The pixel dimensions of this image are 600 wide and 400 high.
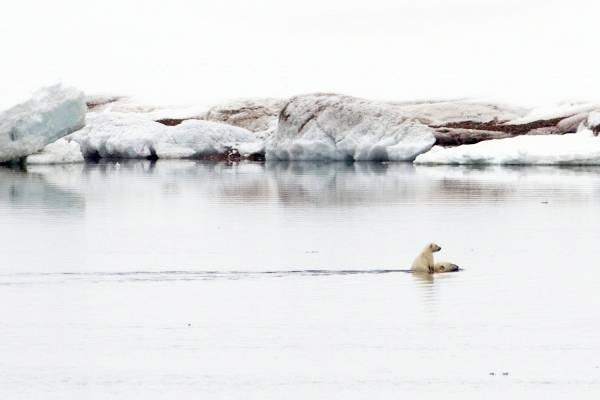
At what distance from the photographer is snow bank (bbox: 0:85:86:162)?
37875 mm

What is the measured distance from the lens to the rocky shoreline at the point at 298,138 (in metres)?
39.6

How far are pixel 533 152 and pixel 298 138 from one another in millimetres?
8228

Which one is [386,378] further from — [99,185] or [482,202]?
[99,185]

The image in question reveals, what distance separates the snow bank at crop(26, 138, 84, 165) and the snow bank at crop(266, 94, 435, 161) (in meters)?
6.76

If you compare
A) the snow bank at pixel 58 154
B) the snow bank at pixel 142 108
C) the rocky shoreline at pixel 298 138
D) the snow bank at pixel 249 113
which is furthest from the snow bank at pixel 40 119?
the snow bank at pixel 142 108

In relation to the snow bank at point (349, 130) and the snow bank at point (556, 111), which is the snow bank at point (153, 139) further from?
the snow bank at point (556, 111)

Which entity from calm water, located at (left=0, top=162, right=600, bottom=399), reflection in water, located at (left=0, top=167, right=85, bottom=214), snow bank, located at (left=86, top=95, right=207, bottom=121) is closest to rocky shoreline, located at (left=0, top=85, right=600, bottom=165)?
reflection in water, located at (left=0, top=167, right=85, bottom=214)

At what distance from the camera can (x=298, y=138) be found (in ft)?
151

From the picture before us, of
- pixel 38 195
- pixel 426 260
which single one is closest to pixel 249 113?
pixel 38 195

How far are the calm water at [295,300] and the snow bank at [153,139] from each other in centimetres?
2363

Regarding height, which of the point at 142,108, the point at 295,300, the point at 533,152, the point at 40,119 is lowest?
the point at 533,152

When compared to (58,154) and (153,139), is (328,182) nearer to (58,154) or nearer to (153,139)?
(58,154)

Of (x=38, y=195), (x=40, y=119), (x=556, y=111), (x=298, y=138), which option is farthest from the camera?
(x=556, y=111)

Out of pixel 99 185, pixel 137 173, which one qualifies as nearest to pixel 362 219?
pixel 99 185
